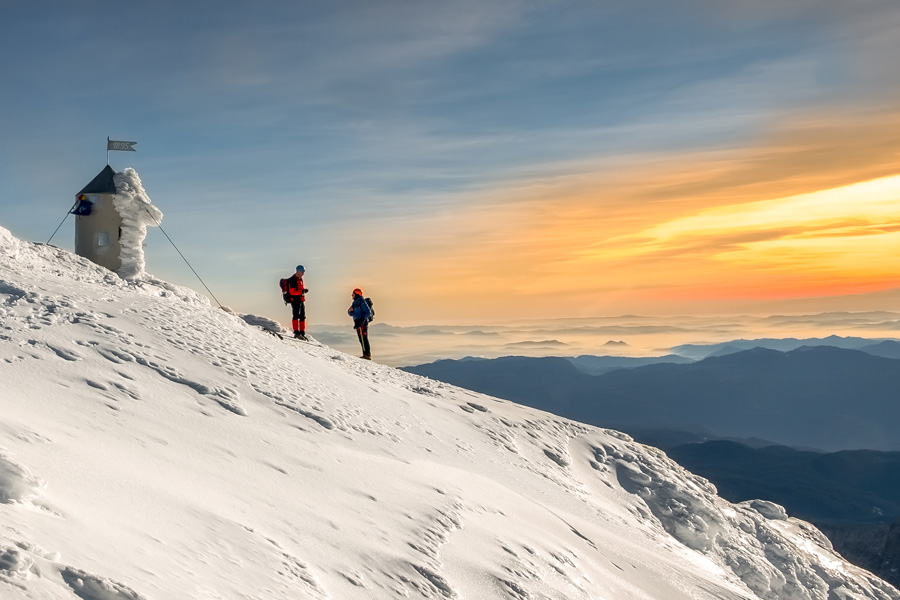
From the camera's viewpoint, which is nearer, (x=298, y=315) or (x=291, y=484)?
(x=291, y=484)

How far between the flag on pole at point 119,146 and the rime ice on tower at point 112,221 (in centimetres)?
100

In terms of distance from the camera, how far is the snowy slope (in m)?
6.97

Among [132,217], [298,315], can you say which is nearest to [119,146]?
[132,217]

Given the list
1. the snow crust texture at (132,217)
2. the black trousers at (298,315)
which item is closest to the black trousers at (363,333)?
the black trousers at (298,315)

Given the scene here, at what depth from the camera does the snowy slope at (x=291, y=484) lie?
6969 millimetres

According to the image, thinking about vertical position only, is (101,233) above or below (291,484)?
above

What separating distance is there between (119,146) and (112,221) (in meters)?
2.65

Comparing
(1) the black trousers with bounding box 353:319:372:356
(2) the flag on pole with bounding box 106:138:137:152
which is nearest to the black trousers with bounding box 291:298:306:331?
(1) the black trousers with bounding box 353:319:372:356

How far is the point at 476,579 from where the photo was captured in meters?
9.58

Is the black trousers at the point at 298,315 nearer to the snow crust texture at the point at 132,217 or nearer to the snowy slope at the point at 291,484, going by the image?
the snowy slope at the point at 291,484

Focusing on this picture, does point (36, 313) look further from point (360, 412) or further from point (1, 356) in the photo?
point (360, 412)

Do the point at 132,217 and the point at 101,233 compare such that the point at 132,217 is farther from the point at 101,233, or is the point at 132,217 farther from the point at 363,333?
the point at 363,333

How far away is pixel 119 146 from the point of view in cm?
2506

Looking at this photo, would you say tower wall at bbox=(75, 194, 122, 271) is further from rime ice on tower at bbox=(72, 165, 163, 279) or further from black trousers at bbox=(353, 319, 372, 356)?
Answer: black trousers at bbox=(353, 319, 372, 356)
